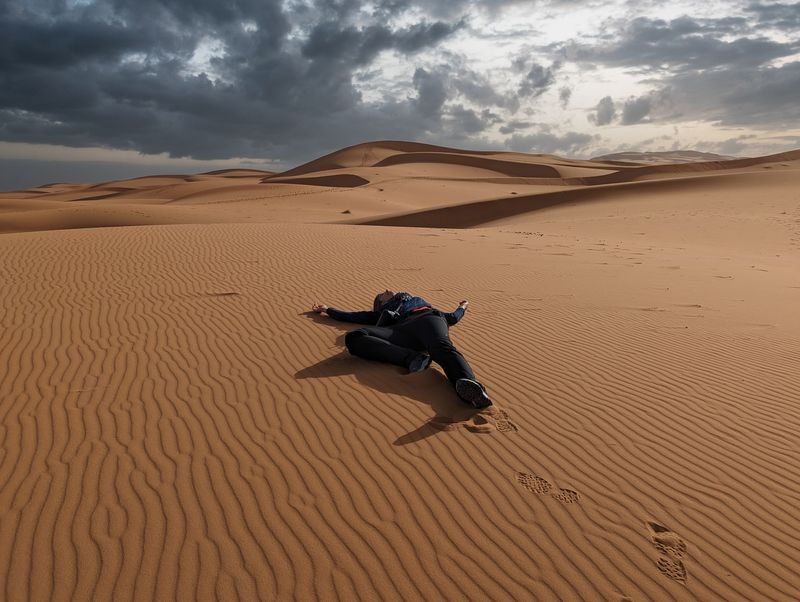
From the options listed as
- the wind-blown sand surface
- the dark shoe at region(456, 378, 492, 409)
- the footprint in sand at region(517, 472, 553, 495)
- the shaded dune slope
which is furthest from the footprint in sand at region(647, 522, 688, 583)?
the shaded dune slope

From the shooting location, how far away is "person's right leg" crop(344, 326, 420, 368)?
5.62 metres

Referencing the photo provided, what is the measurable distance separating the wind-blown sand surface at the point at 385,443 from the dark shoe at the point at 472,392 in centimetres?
12

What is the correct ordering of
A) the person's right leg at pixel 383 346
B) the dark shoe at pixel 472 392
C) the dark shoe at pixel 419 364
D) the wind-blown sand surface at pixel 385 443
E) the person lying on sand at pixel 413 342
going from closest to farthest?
the wind-blown sand surface at pixel 385 443, the dark shoe at pixel 472 392, the person lying on sand at pixel 413 342, the dark shoe at pixel 419 364, the person's right leg at pixel 383 346

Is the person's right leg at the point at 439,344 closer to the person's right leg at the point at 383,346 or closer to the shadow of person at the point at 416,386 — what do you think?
the person's right leg at the point at 383,346

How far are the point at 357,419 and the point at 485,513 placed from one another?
1555 millimetres

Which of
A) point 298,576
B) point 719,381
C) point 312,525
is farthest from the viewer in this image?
point 719,381

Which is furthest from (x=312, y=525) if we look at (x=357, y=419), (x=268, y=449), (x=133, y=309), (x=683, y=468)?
(x=133, y=309)

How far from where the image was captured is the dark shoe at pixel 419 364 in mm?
5425

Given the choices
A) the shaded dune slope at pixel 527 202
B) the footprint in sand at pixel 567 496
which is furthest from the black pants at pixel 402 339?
the shaded dune slope at pixel 527 202

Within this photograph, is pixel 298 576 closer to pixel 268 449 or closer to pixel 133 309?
pixel 268 449

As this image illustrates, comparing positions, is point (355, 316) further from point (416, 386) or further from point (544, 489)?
point (544, 489)

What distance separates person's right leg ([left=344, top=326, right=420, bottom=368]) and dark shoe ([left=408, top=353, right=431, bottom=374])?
0.22ft

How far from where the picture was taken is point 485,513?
3469 mm

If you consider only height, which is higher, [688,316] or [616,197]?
[616,197]
